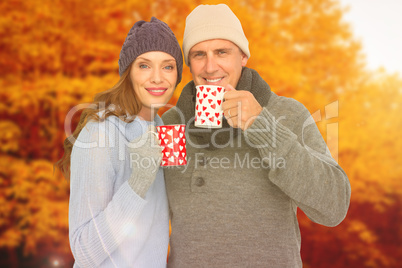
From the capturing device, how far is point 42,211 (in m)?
4.89

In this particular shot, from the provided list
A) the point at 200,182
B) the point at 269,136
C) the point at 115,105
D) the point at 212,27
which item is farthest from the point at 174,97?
the point at 269,136

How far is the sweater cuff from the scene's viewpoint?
1.79 m

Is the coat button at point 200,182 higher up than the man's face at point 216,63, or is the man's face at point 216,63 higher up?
the man's face at point 216,63

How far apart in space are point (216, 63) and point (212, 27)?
259 millimetres

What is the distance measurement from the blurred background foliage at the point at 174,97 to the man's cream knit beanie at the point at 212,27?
2080 millimetres

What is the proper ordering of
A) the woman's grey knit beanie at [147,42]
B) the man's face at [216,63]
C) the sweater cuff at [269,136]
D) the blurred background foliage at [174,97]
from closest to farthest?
the sweater cuff at [269,136], the woman's grey knit beanie at [147,42], the man's face at [216,63], the blurred background foliage at [174,97]

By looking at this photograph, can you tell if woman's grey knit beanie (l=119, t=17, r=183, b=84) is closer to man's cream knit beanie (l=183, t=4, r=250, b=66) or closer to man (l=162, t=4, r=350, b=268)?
man's cream knit beanie (l=183, t=4, r=250, b=66)

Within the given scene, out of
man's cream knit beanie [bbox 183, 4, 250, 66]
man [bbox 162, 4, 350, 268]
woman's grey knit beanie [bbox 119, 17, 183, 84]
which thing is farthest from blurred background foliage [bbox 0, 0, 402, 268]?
man [bbox 162, 4, 350, 268]

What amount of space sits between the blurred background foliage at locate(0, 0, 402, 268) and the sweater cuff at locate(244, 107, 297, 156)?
291 centimetres

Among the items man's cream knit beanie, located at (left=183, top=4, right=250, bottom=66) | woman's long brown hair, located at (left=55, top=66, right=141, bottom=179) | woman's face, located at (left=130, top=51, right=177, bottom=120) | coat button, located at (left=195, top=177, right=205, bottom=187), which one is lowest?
coat button, located at (left=195, top=177, right=205, bottom=187)

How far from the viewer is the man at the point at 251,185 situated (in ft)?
6.06

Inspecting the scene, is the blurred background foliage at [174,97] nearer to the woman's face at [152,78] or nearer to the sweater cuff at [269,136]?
the woman's face at [152,78]

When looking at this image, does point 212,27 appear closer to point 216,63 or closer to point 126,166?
point 216,63

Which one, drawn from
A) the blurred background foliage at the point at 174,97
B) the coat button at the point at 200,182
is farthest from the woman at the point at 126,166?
the blurred background foliage at the point at 174,97
